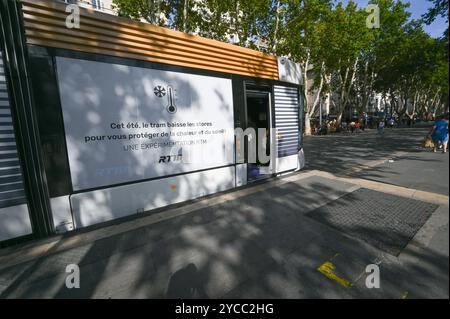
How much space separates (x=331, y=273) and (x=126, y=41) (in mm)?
4742

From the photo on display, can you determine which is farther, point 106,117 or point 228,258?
point 106,117

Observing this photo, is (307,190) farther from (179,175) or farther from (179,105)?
(179,105)

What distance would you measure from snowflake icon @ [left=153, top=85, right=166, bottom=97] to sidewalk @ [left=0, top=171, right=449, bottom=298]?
2354 mm

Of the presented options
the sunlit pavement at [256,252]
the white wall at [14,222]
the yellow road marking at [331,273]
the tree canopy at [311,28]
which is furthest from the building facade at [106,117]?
the tree canopy at [311,28]

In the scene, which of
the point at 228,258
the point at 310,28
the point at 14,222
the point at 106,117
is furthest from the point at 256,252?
the point at 310,28

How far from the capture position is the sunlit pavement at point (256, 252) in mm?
2328

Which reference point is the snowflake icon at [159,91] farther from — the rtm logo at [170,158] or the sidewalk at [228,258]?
the sidewalk at [228,258]

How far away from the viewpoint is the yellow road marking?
2.36m

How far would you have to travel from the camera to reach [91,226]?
3764 mm

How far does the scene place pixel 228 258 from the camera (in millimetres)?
2863

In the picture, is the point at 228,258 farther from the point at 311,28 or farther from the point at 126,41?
the point at 311,28
